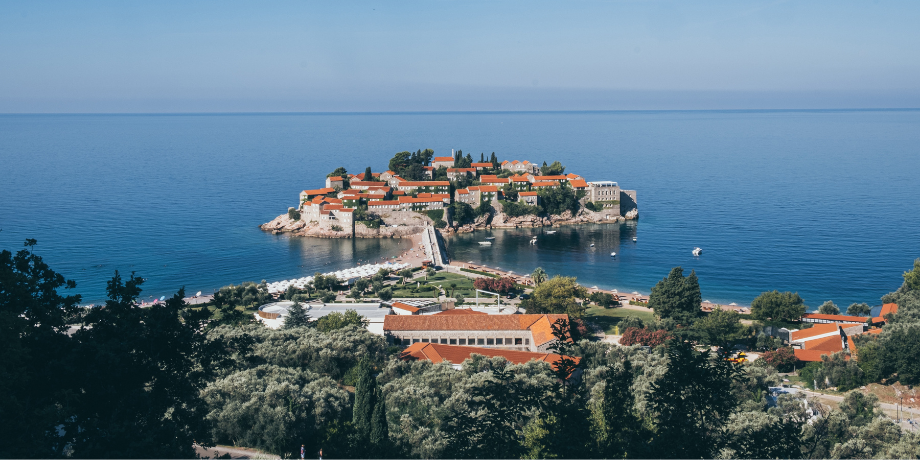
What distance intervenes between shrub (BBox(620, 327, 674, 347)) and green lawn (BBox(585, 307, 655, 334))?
4317mm

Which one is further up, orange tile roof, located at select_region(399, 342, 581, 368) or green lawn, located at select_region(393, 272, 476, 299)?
green lawn, located at select_region(393, 272, 476, 299)

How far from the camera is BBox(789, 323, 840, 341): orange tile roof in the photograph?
35500mm

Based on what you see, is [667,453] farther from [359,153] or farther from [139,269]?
[359,153]

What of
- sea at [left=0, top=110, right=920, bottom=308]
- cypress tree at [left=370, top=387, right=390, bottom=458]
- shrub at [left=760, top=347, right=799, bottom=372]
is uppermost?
sea at [left=0, top=110, right=920, bottom=308]

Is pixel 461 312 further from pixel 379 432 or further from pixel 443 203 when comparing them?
pixel 443 203

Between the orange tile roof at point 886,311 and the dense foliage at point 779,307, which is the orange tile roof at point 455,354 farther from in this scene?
the orange tile roof at point 886,311

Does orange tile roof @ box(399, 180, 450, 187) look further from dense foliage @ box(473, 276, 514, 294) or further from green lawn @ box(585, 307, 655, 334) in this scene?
green lawn @ box(585, 307, 655, 334)

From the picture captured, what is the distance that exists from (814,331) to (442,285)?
84.4 ft

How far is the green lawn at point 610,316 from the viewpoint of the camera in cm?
4091

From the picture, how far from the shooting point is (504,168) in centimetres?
9569

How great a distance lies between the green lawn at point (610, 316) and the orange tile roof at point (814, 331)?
25.8ft

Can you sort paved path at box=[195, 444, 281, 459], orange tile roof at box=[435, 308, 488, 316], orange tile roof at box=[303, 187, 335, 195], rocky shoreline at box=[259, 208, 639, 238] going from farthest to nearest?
1. orange tile roof at box=[303, 187, 335, 195]
2. rocky shoreline at box=[259, 208, 639, 238]
3. orange tile roof at box=[435, 308, 488, 316]
4. paved path at box=[195, 444, 281, 459]

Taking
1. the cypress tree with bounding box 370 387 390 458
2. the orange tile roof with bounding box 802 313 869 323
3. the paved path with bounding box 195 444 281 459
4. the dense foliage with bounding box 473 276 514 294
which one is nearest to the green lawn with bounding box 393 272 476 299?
the dense foliage with bounding box 473 276 514 294

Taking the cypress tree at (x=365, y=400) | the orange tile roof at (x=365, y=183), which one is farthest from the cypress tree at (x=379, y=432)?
the orange tile roof at (x=365, y=183)
